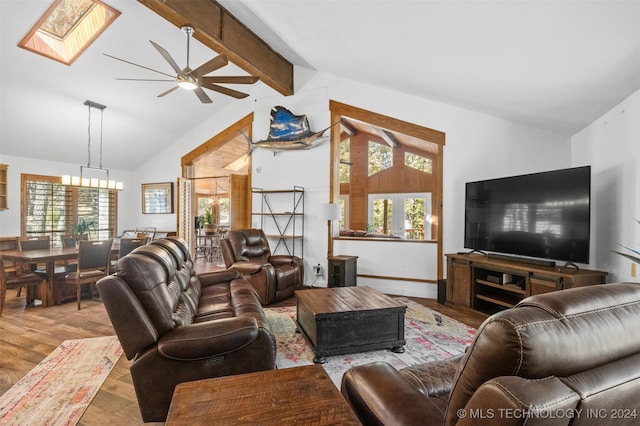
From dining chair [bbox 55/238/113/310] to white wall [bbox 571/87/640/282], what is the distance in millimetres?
5843

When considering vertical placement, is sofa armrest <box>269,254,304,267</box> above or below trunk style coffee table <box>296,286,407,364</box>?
above

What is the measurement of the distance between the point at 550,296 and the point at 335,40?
3.88 m

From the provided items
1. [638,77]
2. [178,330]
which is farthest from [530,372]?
[638,77]

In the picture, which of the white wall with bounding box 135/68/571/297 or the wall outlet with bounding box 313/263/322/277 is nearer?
the white wall with bounding box 135/68/571/297

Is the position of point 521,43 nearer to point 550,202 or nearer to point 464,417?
point 550,202

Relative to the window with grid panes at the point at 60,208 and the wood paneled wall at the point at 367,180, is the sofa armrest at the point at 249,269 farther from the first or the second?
the wood paneled wall at the point at 367,180

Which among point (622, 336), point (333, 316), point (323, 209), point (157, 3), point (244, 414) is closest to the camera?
point (622, 336)

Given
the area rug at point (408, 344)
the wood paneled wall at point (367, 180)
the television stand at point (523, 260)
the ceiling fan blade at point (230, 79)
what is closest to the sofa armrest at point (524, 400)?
the area rug at point (408, 344)

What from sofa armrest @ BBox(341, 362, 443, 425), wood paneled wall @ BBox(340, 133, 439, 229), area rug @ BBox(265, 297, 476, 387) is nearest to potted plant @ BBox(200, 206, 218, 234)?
area rug @ BBox(265, 297, 476, 387)

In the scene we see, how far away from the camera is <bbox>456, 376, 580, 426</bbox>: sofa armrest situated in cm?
62

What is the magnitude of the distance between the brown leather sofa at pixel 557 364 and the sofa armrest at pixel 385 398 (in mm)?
180

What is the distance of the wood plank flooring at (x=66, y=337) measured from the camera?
2.03 meters

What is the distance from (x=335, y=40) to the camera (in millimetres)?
3854

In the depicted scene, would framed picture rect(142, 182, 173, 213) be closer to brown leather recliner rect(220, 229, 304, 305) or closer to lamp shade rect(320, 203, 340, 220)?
brown leather recliner rect(220, 229, 304, 305)
